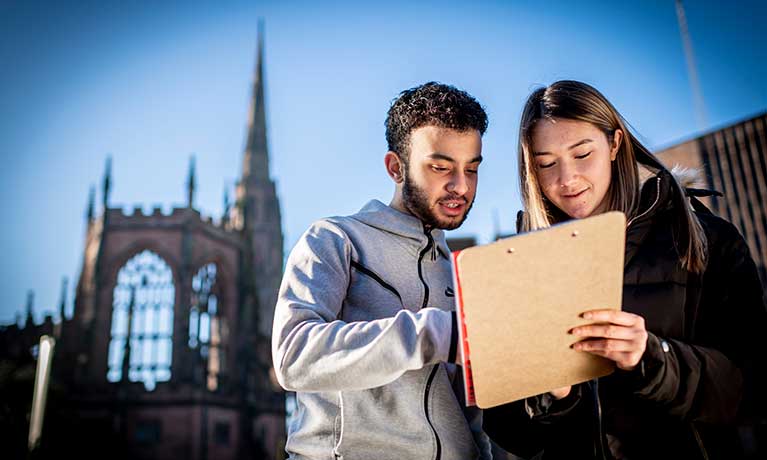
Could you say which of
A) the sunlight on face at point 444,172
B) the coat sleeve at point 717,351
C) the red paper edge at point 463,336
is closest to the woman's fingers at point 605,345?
the coat sleeve at point 717,351

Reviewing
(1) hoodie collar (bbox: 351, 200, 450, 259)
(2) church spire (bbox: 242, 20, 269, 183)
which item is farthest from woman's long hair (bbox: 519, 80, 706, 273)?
(2) church spire (bbox: 242, 20, 269, 183)

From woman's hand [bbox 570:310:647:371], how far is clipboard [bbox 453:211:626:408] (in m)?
0.02

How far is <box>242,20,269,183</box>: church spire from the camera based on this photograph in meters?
43.8

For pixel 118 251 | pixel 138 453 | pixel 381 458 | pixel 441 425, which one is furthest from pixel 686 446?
pixel 118 251

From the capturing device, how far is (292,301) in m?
1.86

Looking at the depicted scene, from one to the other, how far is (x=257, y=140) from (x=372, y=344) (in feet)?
151

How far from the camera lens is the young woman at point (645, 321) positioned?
5.52 ft

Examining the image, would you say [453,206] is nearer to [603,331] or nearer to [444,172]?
[444,172]

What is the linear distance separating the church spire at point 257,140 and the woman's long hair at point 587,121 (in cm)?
4195

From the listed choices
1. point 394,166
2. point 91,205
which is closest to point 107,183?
point 91,205

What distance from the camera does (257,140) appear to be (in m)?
46.3

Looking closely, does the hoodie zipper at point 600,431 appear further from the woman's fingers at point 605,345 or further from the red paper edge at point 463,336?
the red paper edge at point 463,336

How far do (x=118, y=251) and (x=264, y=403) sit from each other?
9.00m

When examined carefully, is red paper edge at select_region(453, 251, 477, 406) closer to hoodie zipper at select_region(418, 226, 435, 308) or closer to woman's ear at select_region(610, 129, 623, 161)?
hoodie zipper at select_region(418, 226, 435, 308)
